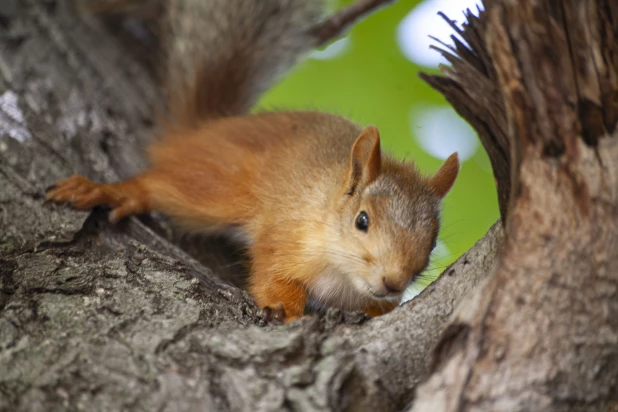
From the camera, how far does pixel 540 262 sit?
1.51 m

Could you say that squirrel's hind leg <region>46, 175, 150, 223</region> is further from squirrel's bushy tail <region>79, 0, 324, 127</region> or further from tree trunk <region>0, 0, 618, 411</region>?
squirrel's bushy tail <region>79, 0, 324, 127</region>

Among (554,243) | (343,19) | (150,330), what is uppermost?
(343,19)

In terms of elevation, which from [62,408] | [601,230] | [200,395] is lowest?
[62,408]

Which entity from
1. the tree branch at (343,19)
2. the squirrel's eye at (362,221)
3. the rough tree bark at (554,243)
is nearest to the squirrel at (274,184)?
the squirrel's eye at (362,221)

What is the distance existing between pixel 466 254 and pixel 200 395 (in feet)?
2.98

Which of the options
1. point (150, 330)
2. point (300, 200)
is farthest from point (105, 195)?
point (150, 330)

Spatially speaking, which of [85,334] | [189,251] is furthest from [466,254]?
[189,251]

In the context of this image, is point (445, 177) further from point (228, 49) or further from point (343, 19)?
point (228, 49)

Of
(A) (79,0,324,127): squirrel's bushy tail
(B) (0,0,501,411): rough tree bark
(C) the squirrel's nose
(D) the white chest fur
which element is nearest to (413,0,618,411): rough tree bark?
(B) (0,0,501,411): rough tree bark

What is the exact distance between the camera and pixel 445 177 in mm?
2641

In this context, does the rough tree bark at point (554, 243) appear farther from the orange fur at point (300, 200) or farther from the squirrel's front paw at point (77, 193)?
the squirrel's front paw at point (77, 193)

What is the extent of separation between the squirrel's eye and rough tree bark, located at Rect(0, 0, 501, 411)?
52 centimetres

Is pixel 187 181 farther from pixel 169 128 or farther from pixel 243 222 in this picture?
pixel 169 128

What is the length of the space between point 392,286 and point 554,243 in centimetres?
77
